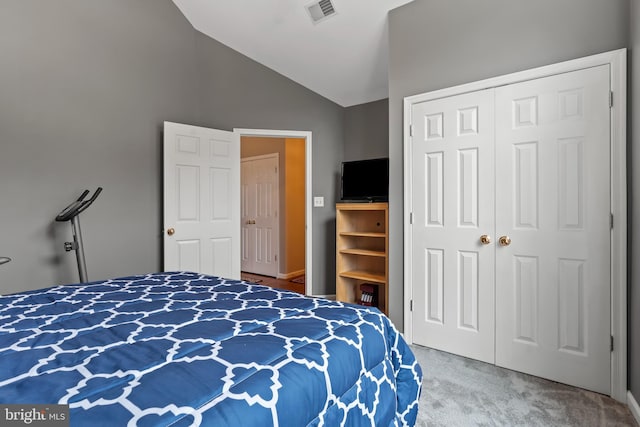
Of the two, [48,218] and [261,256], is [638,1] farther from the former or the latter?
[261,256]

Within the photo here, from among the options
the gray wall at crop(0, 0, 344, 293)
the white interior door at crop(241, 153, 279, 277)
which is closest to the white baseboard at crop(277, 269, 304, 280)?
the white interior door at crop(241, 153, 279, 277)

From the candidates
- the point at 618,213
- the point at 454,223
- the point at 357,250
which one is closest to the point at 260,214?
the point at 357,250

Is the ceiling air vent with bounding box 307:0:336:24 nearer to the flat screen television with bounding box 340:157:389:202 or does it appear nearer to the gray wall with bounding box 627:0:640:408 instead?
the flat screen television with bounding box 340:157:389:202

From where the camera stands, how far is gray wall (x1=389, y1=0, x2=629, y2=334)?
2.00 meters

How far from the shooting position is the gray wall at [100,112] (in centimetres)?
242

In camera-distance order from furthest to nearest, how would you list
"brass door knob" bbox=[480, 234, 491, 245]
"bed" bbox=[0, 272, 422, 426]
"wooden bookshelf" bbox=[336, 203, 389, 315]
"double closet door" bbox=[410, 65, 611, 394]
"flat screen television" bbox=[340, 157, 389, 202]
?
"wooden bookshelf" bbox=[336, 203, 389, 315]
"flat screen television" bbox=[340, 157, 389, 202]
"brass door knob" bbox=[480, 234, 491, 245]
"double closet door" bbox=[410, 65, 611, 394]
"bed" bbox=[0, 272, 422, 426]

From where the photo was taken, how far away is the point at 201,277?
1.89 meters

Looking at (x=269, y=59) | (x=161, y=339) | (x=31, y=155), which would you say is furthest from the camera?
(x=269, y=59)

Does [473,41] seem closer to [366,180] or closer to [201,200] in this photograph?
[366,180]

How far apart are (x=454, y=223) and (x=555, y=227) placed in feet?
2.03

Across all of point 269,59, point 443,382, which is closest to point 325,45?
point 269,59

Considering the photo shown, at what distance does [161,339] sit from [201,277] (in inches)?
37.4

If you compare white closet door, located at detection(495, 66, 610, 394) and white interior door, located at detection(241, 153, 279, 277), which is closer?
white closet door, located at detection(495, 66, 610, 394)

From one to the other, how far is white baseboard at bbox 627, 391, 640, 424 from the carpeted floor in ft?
0.07
